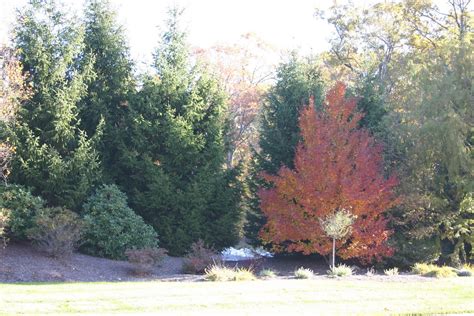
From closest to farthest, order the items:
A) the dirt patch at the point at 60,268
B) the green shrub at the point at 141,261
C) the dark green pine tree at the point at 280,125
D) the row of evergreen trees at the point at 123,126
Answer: the dirt patch at the point at 60,268 → the green shrub at the point at 141,261 → the row of evergreen trees at the point at 123,126 → the dark green pine tree at the point at 280,125

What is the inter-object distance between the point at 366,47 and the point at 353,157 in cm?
2120

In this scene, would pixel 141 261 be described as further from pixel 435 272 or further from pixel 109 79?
pixel 435 272

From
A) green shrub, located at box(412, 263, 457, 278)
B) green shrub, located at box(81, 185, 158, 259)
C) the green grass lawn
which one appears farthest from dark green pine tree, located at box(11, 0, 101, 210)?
green shrub, located at box(412, 263, 457, 278)

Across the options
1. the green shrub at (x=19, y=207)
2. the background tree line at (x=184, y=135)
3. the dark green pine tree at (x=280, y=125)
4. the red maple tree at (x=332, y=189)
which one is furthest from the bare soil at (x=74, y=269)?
the dark green pine tree at (x=280, y=125)

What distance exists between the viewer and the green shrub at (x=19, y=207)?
671 inches

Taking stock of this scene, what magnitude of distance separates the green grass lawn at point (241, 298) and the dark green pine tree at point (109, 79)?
324 inches

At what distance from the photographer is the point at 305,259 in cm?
2227

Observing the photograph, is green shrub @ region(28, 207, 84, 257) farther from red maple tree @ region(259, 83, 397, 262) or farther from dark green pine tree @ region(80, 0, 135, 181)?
red maple tree @ region(259, 83, 397, 262)

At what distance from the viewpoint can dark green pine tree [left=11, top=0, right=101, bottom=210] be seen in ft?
60.7

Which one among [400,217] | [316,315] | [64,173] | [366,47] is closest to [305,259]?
[400,217]

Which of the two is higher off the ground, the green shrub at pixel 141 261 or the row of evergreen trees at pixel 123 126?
the row of evergreen trees at pixel 123 126

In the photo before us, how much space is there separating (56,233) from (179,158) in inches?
229

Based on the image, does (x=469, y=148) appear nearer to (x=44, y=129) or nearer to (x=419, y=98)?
(x=419, y=98)

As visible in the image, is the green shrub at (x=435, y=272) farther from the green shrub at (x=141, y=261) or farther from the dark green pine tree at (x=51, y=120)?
the dark green pine tree at (x=51, y=120)
